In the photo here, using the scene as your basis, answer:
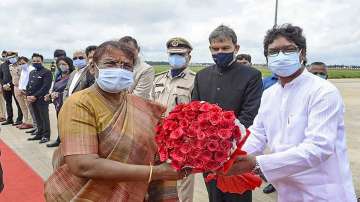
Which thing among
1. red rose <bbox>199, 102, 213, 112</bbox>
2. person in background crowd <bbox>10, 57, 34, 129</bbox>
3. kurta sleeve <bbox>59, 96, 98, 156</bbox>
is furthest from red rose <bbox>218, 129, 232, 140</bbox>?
person in background crowd <bbox>10, 57, 34, 129</bbox>

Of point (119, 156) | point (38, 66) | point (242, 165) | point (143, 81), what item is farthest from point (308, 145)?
point (38, 66)

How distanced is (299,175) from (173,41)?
9.38 feet

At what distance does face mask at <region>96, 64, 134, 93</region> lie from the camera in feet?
8.02

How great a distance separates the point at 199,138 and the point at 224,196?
2152 millimetres

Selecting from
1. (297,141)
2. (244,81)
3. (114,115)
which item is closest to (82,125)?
(114,115)

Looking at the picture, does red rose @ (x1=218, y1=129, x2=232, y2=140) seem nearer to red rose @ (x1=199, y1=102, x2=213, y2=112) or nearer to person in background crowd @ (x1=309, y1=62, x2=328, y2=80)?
red rose @ (x1=199, y1=102, x2=213, y2=112)

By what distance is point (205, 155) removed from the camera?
2018mm

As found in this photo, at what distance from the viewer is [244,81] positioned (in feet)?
13.0

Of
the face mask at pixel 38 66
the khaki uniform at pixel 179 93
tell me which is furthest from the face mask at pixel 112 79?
the face mask at pixel 38 66

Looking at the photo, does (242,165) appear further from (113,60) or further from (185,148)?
(113,60)

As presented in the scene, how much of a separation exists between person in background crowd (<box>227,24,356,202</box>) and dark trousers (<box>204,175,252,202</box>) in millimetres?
1274

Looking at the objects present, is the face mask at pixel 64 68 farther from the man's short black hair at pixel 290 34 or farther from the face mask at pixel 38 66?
the man's short black hair at pixel 290 34

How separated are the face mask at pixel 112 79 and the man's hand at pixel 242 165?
0.80m

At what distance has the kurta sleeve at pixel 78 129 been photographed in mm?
2234
